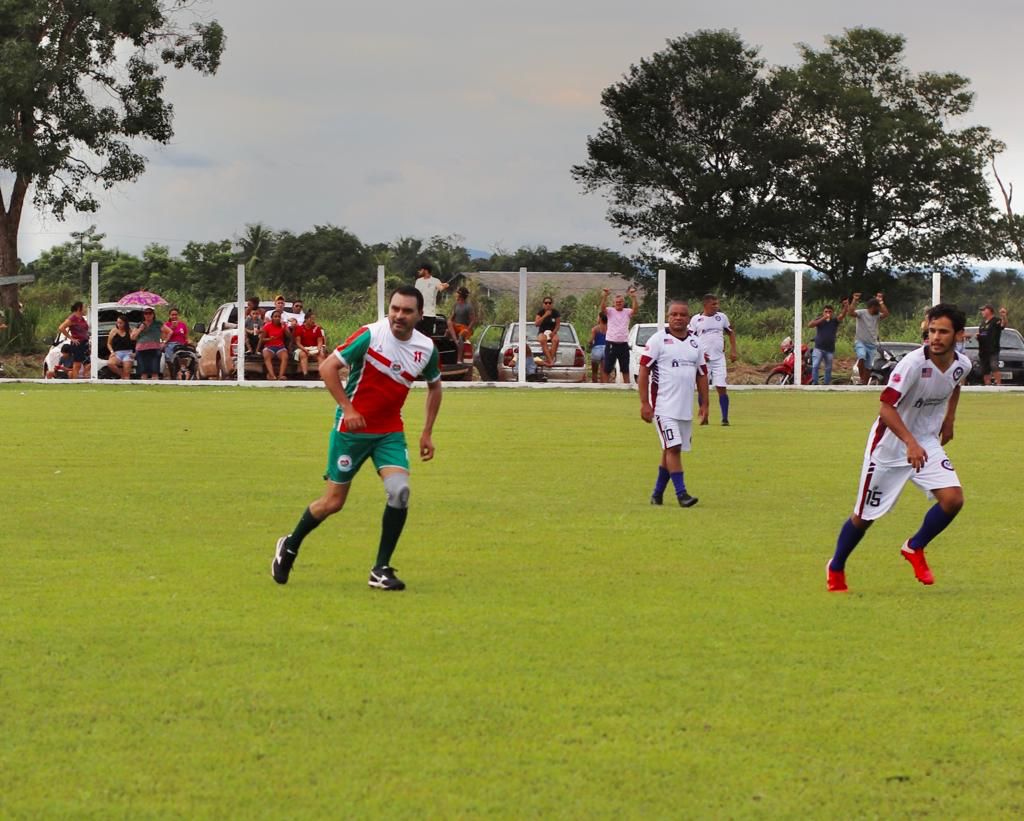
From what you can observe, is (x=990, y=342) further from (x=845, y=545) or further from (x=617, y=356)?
(x=845, y=545)

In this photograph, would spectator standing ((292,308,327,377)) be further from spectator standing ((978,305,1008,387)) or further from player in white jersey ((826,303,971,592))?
player in white jersey ((826,303,971,592))

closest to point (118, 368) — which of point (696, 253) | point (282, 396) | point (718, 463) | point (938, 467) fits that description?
point (282, 396)

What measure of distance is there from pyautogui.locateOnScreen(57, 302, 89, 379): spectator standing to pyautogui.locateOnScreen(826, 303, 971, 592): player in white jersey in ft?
92.2

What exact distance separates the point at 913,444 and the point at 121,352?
28.3 meters

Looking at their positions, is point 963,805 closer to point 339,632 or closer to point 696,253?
point 339,632

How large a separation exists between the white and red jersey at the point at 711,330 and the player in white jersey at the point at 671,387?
329 inches

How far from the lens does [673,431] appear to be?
1448 cm

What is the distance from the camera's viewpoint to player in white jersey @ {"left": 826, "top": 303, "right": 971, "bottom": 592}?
9430 millimetres

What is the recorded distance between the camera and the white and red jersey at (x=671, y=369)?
1473cm

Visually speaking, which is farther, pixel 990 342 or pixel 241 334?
pixel 990 342

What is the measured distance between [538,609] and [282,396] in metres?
22.9

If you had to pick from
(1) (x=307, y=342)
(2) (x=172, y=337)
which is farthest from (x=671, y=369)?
(2) (x=172, y=337)

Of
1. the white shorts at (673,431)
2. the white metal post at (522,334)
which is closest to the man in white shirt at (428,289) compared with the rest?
the white metal post at (522,334)

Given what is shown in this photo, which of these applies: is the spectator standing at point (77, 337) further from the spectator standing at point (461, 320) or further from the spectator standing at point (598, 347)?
the spectator standing at point (598, 347)
